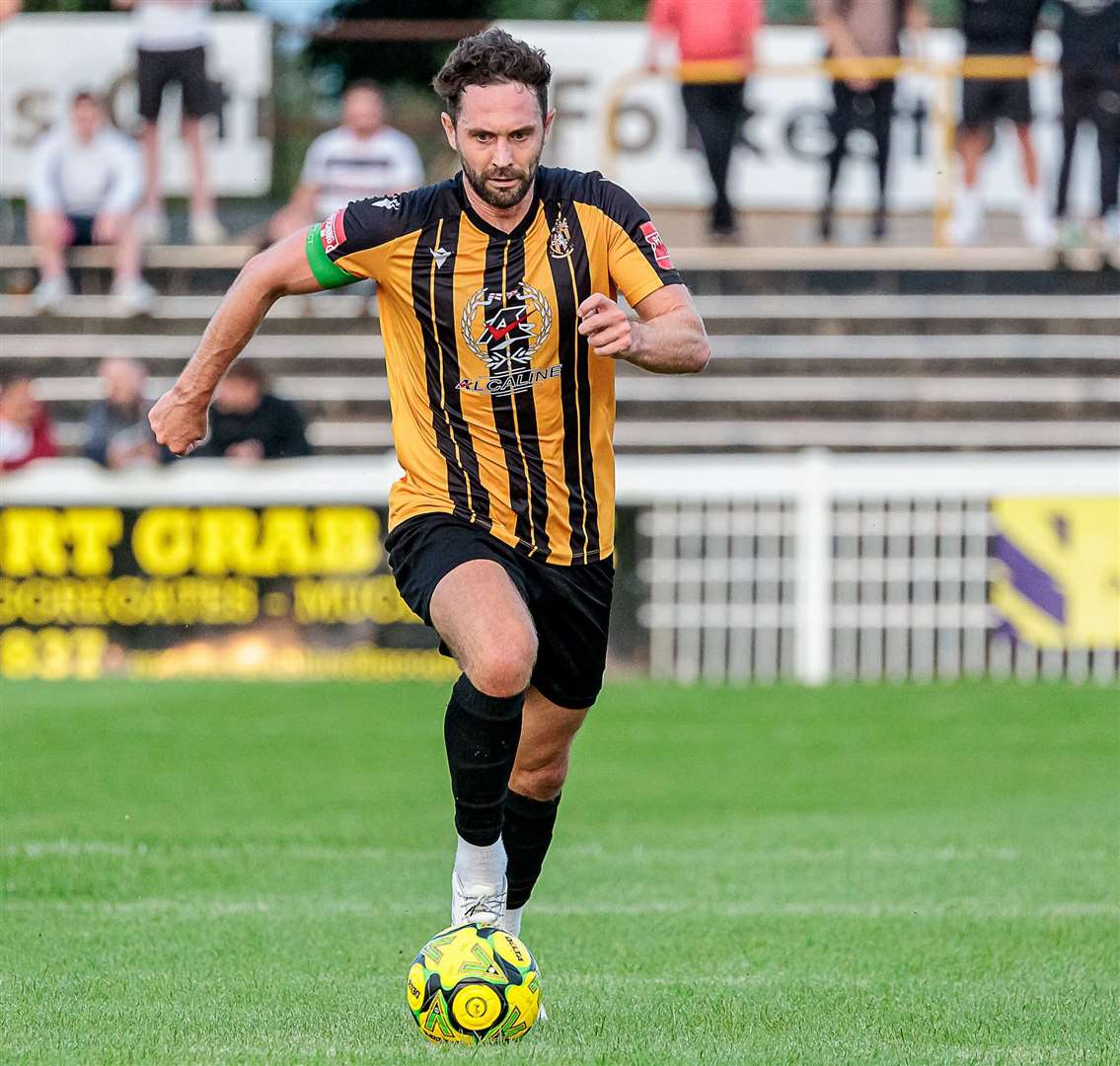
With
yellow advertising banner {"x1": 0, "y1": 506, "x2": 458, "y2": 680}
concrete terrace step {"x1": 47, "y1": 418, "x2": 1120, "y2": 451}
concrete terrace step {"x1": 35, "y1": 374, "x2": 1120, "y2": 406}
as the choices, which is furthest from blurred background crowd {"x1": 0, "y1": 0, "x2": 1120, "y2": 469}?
yellow advertising banner {"x1": 0, "y1": 506, "x2": 458, "y2": 680}

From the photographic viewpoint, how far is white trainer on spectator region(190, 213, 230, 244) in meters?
20.4

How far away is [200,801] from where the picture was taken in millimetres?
9727

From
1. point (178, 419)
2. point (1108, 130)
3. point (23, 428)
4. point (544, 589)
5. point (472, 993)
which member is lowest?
point (472, 993)

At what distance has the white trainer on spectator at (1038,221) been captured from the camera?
65.8 ft

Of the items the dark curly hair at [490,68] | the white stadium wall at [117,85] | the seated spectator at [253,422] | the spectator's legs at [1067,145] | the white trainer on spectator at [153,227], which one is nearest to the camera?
the dark curly hair at [490,68]

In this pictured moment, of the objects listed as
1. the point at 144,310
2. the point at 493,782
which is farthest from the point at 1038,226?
the point at 493,782

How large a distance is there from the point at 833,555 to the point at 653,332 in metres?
9.49

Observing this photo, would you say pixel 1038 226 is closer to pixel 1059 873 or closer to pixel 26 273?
pixel 26 273

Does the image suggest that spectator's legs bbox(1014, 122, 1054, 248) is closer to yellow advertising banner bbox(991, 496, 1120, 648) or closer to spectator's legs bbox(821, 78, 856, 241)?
spectator's legs bbox(821, 78, 856, 241)

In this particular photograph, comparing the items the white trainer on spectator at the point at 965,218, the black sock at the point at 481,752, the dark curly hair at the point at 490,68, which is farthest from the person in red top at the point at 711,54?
the black sock at the point at 481,752

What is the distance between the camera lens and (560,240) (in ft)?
18.0

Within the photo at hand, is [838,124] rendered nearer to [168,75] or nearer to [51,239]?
[168,75]

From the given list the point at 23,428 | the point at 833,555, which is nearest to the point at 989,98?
the point at 833,555

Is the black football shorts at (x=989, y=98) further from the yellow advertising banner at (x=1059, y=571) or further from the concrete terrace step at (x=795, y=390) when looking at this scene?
the yellow advertising banner at (x=1059, y=571)
